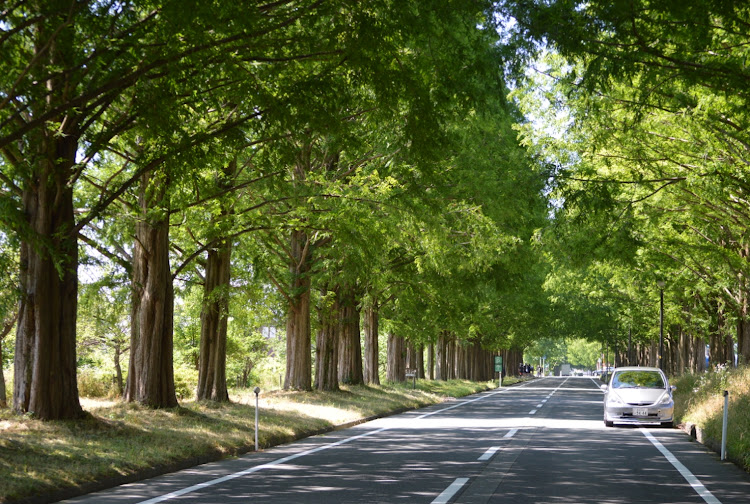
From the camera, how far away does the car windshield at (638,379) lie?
2325 centimetres

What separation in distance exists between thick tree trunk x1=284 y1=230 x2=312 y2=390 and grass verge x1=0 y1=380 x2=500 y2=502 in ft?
18.7

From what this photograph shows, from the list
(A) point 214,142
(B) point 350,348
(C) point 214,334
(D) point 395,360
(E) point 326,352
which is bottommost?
(D) point 395,360

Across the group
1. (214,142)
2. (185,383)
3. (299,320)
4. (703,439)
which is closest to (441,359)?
(185,383)

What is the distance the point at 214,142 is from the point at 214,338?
1074 centimetres

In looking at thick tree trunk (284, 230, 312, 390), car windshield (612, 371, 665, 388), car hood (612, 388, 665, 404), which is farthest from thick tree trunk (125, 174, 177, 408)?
car windshield (612, 371, 665, 388)

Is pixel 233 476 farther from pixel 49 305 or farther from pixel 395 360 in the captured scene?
pixel 395 360

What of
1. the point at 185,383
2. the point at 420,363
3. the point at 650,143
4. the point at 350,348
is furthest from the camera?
the point at 420,363

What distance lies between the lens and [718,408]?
64.3ft

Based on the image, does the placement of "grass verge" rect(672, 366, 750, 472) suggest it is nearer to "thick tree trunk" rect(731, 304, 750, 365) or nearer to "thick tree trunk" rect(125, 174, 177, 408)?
"thick tree trunk" rect(731, 304, 750, 365)

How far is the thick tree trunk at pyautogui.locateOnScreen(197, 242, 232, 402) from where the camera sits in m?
22.6

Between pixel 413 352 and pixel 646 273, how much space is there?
34.7 meters

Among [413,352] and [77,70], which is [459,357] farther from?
[77,70]

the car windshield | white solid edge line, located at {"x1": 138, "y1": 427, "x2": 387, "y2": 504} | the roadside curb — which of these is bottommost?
the roadside curb

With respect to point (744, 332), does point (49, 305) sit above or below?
above
